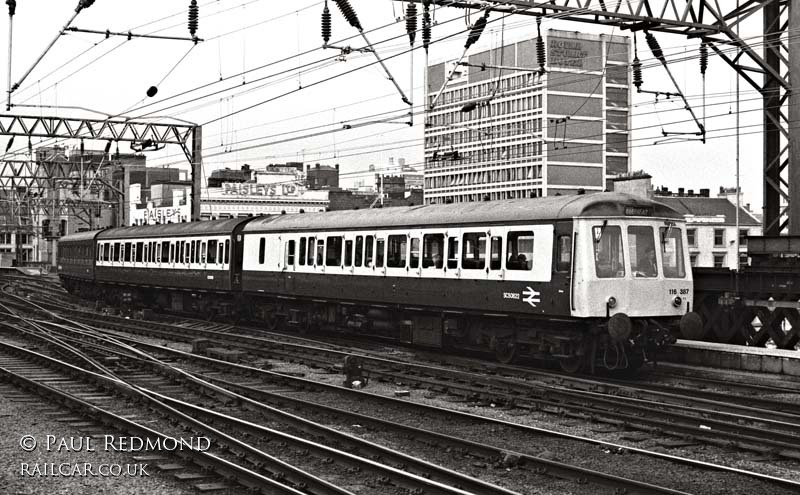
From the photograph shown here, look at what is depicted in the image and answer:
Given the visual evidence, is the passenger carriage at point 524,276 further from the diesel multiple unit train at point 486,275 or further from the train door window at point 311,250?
the train door window at point 311,250

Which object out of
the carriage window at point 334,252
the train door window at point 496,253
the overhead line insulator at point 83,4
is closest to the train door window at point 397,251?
the carriage window at point 334,252

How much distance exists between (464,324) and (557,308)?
3.48 metres

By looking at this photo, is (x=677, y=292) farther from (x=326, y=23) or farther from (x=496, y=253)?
(x=326, y=23)

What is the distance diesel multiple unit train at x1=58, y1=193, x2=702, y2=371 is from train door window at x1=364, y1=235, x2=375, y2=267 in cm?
5

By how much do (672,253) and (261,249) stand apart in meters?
13.4

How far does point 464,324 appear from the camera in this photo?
2083 centimetres

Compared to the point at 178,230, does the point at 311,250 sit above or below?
below

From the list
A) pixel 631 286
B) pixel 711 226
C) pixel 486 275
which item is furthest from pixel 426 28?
pixel 711 226

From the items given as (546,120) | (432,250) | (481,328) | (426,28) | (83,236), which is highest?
(546,120)

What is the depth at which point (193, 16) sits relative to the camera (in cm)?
2067

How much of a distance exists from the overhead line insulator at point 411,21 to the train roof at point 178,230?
41.8 ft

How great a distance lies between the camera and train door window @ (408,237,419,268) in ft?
71.4

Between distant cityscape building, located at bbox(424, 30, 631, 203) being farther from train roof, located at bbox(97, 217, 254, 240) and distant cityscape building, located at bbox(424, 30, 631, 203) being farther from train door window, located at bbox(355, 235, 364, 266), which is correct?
train door window, located at bbox(355, 235, 364, 266)

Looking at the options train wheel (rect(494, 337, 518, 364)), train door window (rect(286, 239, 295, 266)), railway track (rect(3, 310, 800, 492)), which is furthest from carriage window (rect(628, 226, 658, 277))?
train door window (rect(286, 239, 295, 266))
